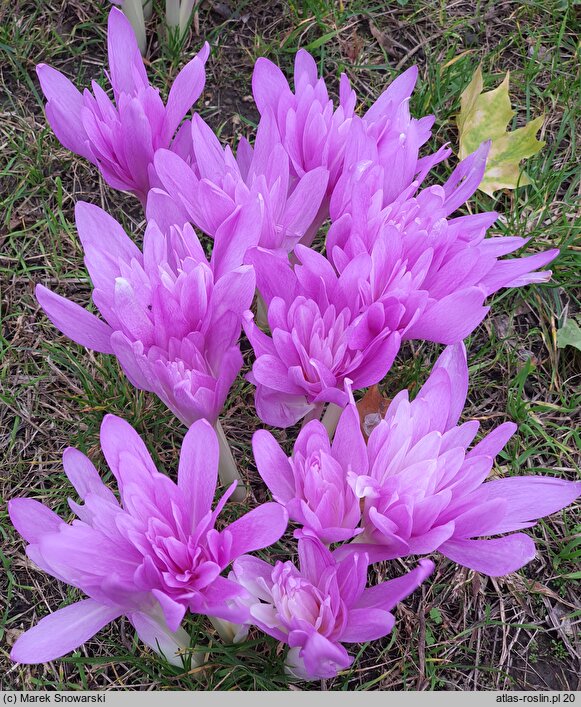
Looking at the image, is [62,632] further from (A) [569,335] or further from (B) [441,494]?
(A) [569,335]

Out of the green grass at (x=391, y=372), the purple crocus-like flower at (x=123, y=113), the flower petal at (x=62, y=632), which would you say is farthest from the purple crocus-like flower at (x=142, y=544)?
the purple crocus-like flower at (x=123, y=113)

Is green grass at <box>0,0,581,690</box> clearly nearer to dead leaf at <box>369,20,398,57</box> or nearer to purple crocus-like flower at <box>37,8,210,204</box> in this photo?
dead leaf at <box>369,20,398,57</box>

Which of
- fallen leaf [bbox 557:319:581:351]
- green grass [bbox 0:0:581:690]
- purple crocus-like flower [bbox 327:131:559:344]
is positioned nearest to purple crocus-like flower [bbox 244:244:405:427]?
purple crocus-like flower [bbox 327:131:559:344]

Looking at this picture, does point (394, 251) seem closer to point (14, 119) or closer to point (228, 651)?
point (228, 651)

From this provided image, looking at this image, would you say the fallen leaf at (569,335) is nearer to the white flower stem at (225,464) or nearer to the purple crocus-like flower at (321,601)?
the white flower stem at (225,464)

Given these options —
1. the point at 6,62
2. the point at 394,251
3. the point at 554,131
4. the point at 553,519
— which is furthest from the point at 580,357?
the point at 6,62
